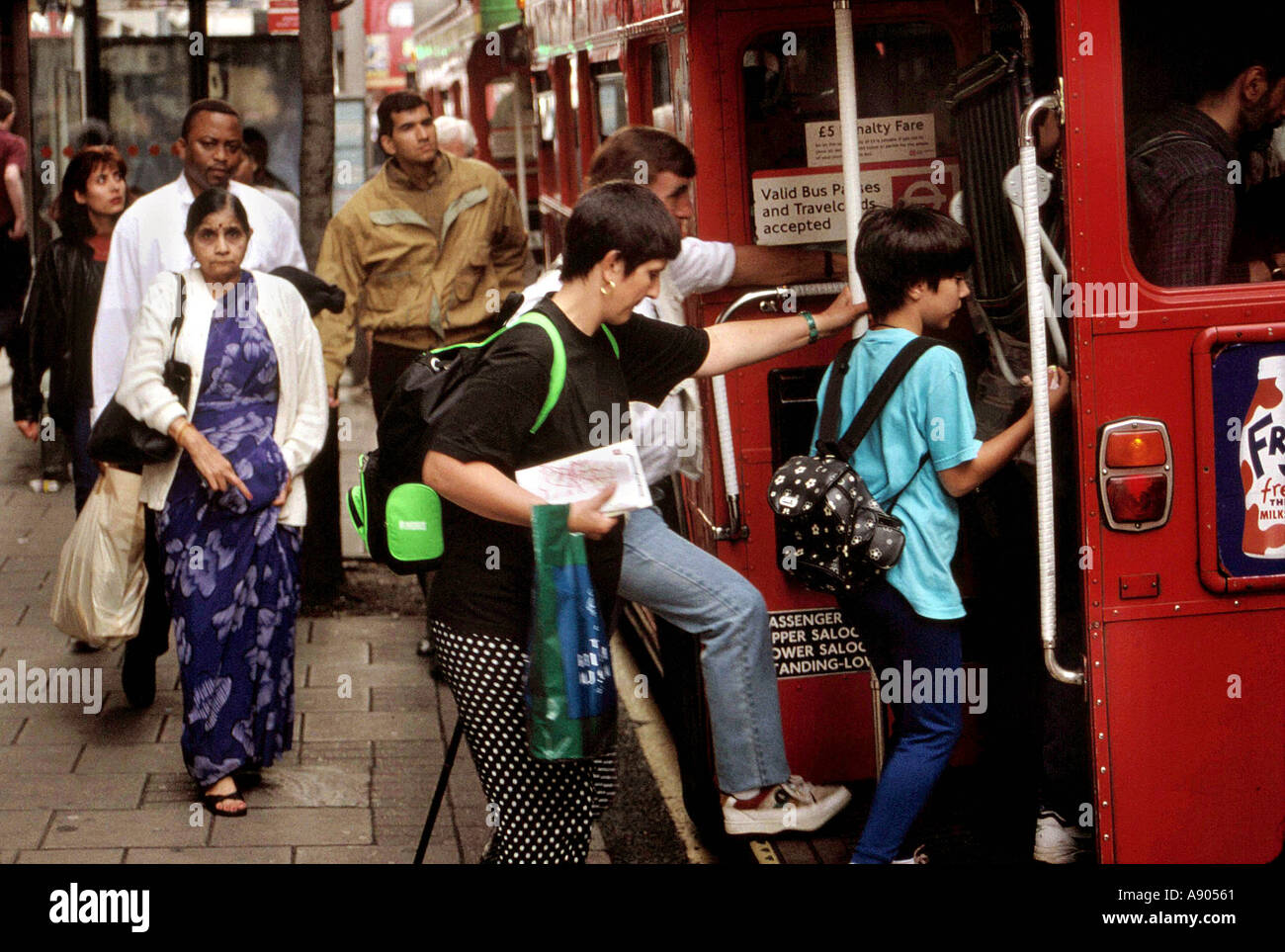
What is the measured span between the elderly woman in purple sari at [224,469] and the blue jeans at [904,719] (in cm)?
187

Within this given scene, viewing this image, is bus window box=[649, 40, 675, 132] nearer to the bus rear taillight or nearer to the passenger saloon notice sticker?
the passenger saloon notice sticker

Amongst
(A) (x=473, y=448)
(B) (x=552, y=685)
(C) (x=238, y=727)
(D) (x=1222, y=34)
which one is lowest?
(C) (x=238, y=727)

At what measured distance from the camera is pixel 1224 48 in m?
4.20

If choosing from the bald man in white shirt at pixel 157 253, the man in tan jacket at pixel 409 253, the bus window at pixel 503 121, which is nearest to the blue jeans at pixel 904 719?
the bald man in white shirt at pixel 157 253

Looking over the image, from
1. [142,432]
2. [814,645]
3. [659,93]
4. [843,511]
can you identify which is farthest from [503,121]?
[843,511]

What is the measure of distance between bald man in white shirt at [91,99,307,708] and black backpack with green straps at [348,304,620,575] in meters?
2.26

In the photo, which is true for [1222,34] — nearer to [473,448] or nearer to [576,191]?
[473,448]

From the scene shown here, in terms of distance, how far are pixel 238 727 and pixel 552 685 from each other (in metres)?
2.03

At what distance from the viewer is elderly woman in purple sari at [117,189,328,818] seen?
474 cm

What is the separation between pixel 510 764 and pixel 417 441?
0.67 m

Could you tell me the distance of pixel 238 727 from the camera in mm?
4883
